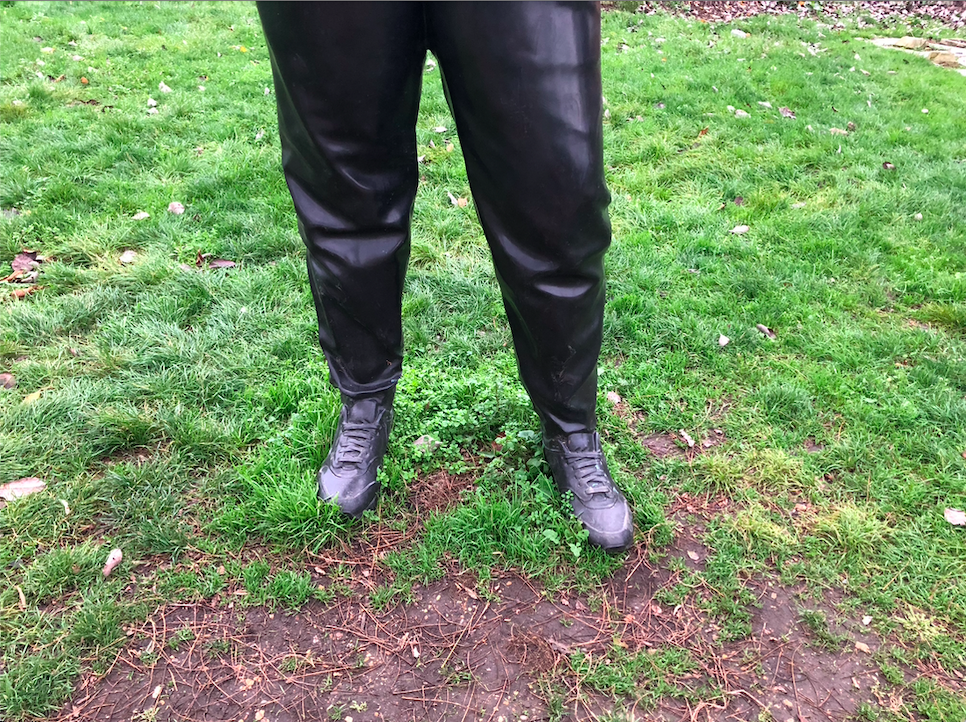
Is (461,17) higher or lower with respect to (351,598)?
higher

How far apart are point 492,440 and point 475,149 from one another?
100cm

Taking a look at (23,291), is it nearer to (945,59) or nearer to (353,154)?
(353,154)

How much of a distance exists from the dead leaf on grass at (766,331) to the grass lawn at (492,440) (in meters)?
0.02

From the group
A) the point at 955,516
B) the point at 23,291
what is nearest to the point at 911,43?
the point at 955,516

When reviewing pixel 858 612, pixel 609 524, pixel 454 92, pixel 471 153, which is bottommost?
pixel 858 612

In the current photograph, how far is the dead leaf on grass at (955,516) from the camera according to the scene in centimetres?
183

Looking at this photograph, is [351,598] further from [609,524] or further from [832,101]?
[832,101]

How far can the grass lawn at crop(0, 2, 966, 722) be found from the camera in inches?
59.7

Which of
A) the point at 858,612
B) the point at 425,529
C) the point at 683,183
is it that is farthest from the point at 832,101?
the point at 425,529

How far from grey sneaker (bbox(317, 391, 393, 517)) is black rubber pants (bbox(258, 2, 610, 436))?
0.29m

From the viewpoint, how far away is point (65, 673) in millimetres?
1443

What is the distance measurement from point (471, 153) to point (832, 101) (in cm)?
487

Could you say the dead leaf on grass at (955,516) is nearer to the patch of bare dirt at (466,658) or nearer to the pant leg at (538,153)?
the patch of bare dirt at (466,658)

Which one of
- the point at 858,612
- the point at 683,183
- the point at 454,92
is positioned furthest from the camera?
the point at 683,183
